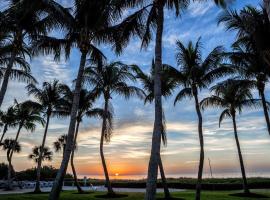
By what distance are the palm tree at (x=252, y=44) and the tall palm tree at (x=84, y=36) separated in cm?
544

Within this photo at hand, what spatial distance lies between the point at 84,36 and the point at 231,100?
52.4 ft

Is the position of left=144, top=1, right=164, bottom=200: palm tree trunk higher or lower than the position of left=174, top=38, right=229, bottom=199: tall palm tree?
lower

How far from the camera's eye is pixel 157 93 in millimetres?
12086

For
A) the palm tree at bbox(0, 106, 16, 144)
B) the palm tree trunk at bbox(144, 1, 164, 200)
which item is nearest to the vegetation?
the palm tree trunk at bbox(144, 1, 164, 200)

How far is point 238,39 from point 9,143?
1598 inches

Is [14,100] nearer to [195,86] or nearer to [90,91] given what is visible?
[90,91]

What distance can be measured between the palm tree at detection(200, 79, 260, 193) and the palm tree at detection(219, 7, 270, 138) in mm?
1622

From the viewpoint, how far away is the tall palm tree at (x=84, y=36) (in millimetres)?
15148

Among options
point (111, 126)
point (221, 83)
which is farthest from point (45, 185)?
point (221, 83)

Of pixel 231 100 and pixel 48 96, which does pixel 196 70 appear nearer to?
pixel 231 100

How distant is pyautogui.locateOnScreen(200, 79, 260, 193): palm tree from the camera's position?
24.8m

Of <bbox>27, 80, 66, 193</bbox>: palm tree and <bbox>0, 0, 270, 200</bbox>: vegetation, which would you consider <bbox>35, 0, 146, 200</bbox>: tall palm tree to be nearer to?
<bbox>0, 0, 270, 200</bbox>: vegetation

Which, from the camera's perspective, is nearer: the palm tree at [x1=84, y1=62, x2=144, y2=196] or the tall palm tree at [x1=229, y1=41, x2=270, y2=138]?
the tall palm tree at [x1=229, y1=41, x2=270, y2=138]

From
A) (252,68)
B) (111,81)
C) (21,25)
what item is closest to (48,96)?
(111,81)
